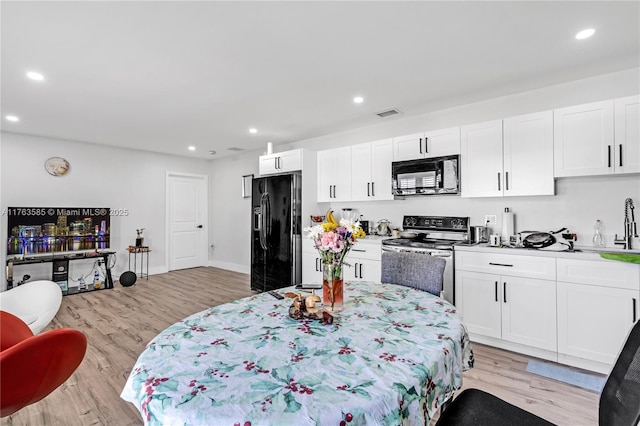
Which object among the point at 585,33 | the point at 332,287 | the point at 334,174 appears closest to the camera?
the point at 332,287

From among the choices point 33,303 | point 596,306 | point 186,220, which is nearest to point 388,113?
point 596,306

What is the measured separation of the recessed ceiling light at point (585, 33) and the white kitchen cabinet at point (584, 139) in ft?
2.21

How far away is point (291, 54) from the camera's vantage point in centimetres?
245

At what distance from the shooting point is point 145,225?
614cm

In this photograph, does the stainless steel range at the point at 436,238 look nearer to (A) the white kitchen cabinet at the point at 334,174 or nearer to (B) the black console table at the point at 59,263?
(A) the white kitchen cabinet at the point at 334,174

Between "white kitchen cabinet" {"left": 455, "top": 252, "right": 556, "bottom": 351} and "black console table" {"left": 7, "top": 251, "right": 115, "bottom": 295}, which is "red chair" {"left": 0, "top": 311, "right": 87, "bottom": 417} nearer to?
"white kitchen cabinet" {"left": 455, "top": 252, "right": 556, "bottom": 351}

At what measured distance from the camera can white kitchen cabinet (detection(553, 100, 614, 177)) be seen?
257 cm

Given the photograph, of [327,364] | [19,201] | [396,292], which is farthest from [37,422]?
[19,201]

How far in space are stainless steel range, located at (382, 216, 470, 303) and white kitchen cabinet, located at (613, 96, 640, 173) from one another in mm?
1371

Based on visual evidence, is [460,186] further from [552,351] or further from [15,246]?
A: [15,246]

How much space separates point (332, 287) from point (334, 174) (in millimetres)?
3116

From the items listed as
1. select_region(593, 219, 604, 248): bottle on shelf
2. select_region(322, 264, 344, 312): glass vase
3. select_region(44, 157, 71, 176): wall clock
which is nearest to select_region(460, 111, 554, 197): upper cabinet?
select_region(593, 219, 604, 248): bottle on shelf

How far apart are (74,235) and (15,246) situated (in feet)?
2.36

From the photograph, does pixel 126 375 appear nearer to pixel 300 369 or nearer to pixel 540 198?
pixel 300 369
